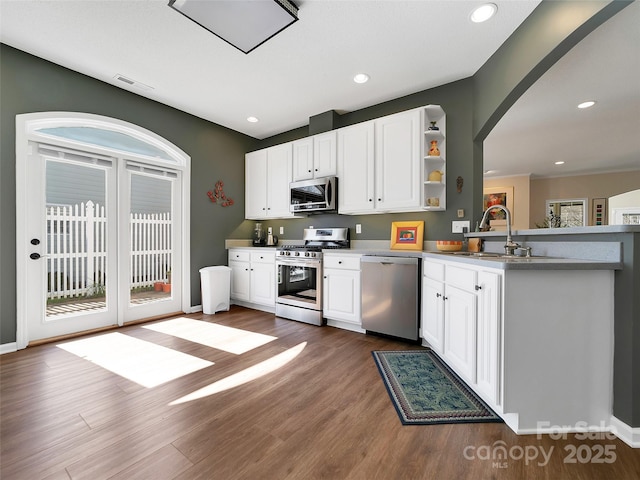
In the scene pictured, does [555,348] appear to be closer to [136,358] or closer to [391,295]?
[391,295]

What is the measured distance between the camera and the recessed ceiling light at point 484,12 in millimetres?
2027

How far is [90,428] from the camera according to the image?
155cm

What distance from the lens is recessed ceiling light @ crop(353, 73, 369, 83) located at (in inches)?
116

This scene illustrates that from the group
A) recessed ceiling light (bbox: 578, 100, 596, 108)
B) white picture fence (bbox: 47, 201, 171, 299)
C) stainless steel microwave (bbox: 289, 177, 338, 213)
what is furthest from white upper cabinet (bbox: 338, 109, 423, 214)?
white picture fence (bbox: 47, 201, 171, 299)

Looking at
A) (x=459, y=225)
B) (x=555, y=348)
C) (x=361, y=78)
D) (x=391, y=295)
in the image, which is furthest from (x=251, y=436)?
(x=361, y=78)

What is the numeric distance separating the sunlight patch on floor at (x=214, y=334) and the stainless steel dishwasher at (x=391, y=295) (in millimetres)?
1072

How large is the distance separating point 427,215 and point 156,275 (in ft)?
11.5

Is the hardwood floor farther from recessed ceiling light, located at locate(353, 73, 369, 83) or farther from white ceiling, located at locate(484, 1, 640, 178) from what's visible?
white ceiling, located at locate(484, 1, 640, 178)

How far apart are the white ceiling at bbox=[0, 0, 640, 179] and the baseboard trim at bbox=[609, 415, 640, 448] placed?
8.76 feet

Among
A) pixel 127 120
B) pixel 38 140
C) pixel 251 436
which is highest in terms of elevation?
pixel 127 120

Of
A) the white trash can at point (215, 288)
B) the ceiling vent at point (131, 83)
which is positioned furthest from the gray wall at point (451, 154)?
the ceiling vent at point (131, 83)

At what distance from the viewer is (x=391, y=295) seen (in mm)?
2865

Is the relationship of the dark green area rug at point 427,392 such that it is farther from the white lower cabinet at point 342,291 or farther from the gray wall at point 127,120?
the gray wall at point 127,120

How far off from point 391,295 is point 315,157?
2081 millimetres
